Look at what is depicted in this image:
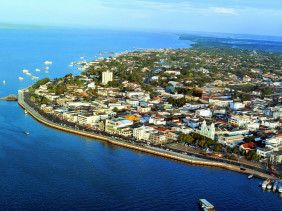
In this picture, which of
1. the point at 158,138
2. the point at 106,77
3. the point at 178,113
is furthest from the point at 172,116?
the point at 106,77

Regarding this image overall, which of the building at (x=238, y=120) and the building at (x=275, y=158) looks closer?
the building at (x=275, y=158)

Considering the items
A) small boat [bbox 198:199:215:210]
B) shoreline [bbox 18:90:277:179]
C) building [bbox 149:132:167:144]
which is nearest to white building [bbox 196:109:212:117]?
building [bbox 149:132:167:144]

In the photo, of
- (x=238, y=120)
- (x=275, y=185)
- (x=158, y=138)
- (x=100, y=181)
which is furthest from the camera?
(x=238, y=120)

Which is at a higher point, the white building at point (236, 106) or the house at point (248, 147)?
the white building at point (236, 106)

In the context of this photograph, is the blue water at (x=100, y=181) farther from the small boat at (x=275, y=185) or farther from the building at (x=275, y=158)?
the building at (x=275, y=158)

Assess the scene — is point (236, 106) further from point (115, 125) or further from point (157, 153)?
point (157, 153)

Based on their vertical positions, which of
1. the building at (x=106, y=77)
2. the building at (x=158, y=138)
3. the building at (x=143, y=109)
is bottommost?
the building at (x=158, y=138)

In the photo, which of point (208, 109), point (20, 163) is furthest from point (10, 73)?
point (20, 163)

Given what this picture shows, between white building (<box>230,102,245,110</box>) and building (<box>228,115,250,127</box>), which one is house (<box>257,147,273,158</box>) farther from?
white building (<box>230,102,245,110</box>)

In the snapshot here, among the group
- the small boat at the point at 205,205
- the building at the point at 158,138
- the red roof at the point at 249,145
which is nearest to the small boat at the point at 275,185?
the small boat at the point at 205,205

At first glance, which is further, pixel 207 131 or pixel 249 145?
pixel 207 131

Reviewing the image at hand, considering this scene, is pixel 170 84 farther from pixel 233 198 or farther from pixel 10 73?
pixel 233 198
